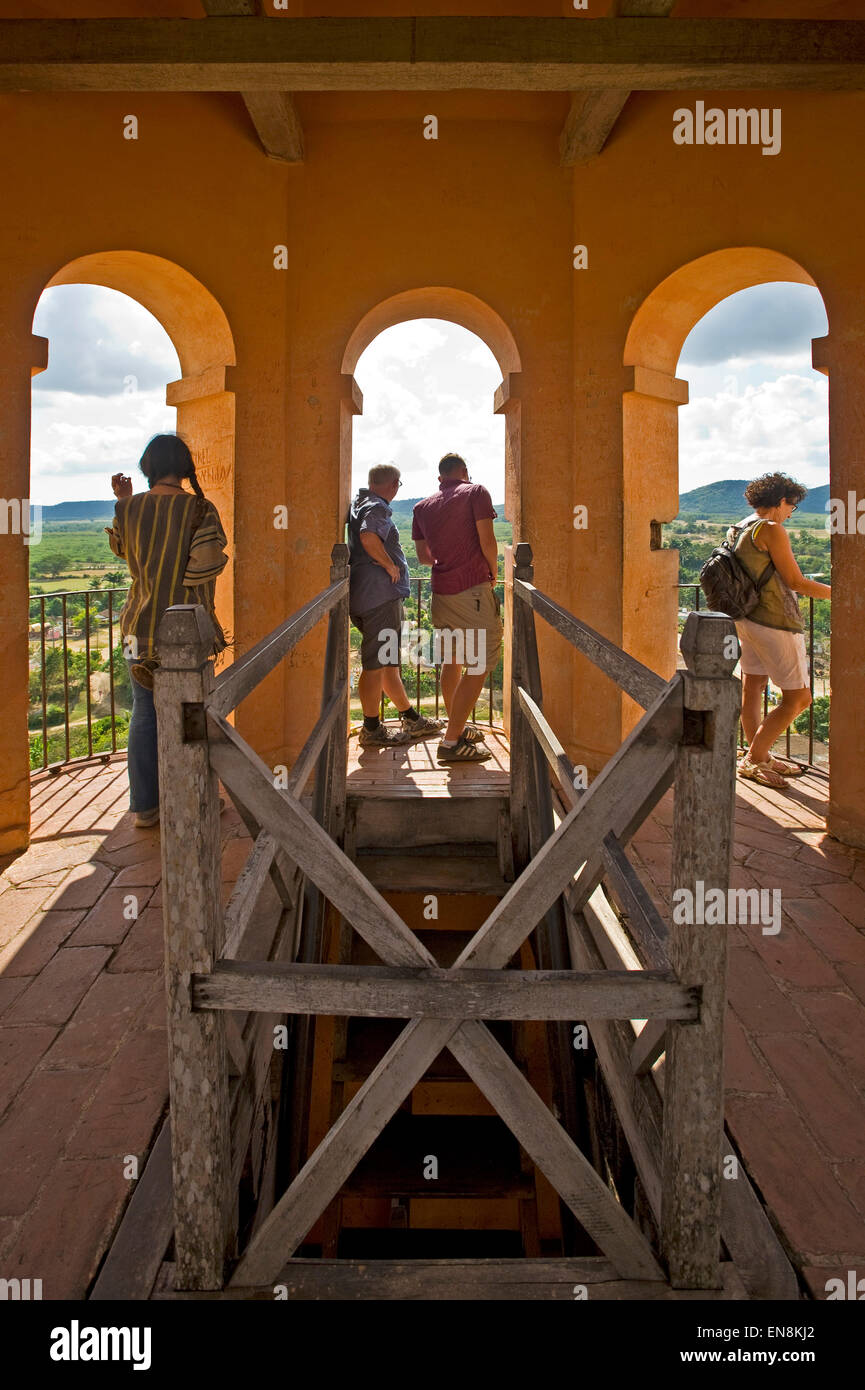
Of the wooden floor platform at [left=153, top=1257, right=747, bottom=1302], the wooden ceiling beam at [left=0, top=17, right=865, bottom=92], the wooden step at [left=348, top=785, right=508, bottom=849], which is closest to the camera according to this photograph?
the wooden floor platform at [left=153, top=1257, right=747, bottom=1302]

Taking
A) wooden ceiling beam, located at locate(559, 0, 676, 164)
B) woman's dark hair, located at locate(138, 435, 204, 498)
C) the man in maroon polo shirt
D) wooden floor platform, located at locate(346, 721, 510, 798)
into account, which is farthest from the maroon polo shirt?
wooden ceiling beam, located at locate(559, 0, 676, 164)

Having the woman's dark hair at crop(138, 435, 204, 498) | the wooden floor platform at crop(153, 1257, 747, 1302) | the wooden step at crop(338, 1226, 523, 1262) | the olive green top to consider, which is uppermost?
the woman's dark hair at crop(138, 435, 204, 498)

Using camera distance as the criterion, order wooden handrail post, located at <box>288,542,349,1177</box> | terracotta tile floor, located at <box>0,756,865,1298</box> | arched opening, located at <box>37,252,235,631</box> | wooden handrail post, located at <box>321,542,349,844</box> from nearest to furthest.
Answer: terracotta tile floor, located at <box>0,756,865,1298</box>, wooden handrail post, located at <box>288,542,349,1177</box>, wooden handrail post, located at <box>321,542,349,844</box>, arched opening, located at <box>37,252,235,631</box>

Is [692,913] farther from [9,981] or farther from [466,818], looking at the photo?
[466,818]

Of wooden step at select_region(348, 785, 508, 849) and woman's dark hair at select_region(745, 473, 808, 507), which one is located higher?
woman's dark hair at select_region(745, 473, 808, 507)

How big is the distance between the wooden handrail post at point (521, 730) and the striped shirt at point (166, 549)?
1607 millimetres

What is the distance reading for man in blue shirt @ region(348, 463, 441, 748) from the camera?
5.43m

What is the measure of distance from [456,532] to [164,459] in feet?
6.34

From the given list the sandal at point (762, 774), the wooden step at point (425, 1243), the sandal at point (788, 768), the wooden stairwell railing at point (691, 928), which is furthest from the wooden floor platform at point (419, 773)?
the wooden stairwell railing at point (691, 928)

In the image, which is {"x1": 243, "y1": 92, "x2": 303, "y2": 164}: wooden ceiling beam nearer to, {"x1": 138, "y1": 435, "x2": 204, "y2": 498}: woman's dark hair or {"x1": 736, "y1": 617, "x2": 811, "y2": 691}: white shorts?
{"x1": 138, "y1": 435, "x2": 204, "y2": 498}: woman's dark hair

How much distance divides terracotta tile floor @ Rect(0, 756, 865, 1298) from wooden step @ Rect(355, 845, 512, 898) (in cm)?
84

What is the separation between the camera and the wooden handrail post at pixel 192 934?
1.58 metres

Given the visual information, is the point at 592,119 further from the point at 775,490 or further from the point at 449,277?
the point at 775,490

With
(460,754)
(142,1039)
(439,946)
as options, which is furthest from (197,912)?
(460,754)
